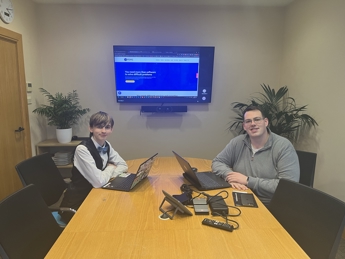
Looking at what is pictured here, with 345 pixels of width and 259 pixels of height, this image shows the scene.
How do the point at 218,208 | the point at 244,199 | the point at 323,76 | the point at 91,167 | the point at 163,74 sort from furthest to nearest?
1. the point at 163,74
2. the point at 323,76
3. the point at 91,167
4. the point at 244,199
5. the point at 218,208

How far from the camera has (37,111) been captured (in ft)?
Result: 10.4

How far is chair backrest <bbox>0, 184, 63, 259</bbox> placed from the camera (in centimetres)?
108

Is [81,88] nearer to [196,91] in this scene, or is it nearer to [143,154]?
[143,154]

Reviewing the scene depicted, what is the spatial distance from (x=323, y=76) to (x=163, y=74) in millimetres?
1999

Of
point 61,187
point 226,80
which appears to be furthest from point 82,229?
point 226,80

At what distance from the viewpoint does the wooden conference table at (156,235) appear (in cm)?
105

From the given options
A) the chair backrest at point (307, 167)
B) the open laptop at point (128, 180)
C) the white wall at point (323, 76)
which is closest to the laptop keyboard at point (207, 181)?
the open laptop at point (128, 180)

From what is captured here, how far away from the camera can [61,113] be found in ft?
10.6

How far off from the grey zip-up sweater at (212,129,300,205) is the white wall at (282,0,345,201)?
1076mm

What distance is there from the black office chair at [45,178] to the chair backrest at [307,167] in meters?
1.95

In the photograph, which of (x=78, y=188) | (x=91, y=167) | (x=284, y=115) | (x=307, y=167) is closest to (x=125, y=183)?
(x=91, y=167)

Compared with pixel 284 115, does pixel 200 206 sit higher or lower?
lower

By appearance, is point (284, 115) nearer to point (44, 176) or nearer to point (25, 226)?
point (44, 176)

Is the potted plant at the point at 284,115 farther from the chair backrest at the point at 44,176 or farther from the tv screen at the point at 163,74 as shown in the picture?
the chair backrest at the point at 44,176
